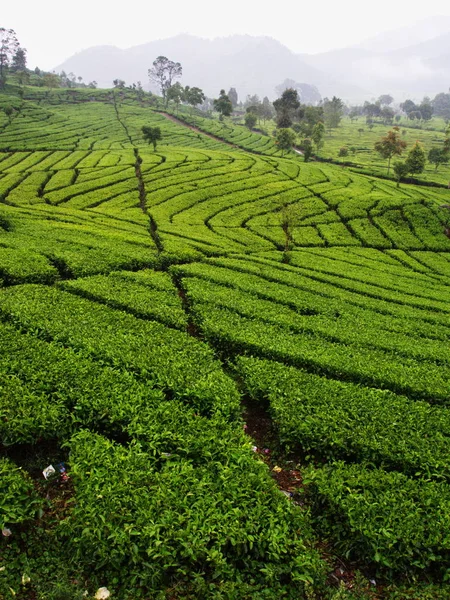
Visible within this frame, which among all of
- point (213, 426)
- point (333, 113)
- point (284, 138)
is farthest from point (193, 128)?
point (213, 426)

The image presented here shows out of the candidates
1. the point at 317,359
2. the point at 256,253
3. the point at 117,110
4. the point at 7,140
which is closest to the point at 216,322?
the point at 317,359

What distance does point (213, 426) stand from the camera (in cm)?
1074

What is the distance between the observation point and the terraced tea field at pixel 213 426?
25.2 feet

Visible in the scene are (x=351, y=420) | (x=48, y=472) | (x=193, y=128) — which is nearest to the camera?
(x=48, y=472)

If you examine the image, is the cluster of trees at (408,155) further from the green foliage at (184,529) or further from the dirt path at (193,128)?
the green foliage at (184,529)

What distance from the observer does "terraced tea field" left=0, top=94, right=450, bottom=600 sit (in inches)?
302

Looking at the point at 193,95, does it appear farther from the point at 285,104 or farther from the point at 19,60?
the point at 19,60

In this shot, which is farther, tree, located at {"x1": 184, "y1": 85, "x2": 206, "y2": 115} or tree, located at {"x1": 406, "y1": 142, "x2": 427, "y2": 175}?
tree, located at {"x1": 184, "y1": 85, "x2": 206, "y2": 115}

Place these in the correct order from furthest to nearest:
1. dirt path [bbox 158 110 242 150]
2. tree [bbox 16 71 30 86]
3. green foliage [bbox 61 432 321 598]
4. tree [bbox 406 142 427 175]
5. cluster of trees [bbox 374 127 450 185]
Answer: tree [bbox 16 71 30 86]
dirt path [bbox 158 110 242 150]
cluster of trees [bbox 374 127 450 185]
tree [bbox 406 142 427 175]
green foliage [bbox 61 432 321 598]

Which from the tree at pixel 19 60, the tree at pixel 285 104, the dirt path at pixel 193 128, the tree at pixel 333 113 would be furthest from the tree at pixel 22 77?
the tree at pixel 333 113

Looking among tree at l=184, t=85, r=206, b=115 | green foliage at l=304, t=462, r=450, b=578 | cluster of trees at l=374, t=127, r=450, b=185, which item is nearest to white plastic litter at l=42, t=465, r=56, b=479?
green foliage at l=304, t=462, r=450, b=578

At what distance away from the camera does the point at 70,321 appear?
15.2 metres

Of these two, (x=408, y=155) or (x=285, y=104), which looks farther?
(x=285, y=104)

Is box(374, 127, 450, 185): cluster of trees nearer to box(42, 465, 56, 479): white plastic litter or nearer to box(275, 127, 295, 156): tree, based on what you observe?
box(275, 127, 295, 156): tree
